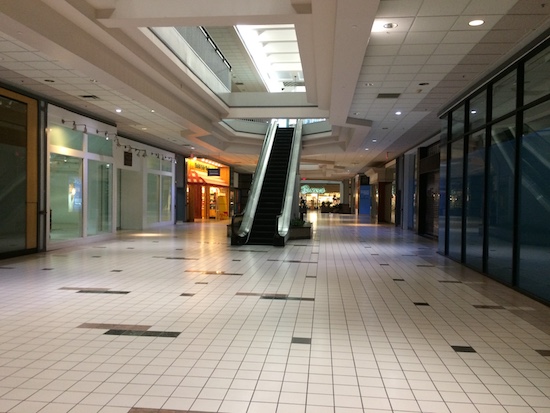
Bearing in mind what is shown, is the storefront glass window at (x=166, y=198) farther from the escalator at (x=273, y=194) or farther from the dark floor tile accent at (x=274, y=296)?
the dark floor tile accent at (x=274, y=296)

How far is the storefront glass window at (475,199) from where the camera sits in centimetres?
822

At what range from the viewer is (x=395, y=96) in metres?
9.61

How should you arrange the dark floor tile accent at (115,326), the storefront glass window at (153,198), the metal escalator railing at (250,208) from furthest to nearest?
1. the storefront glass window at (153,198)
2. the metal escalator railing at (250,208)
3. the dark floor tile accent at (115,326)

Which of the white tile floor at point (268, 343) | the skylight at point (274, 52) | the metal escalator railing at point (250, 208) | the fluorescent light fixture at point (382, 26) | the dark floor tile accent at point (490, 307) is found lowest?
the dark floor tile accent at point (490, 307)

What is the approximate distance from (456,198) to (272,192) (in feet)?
Answer: 24.0

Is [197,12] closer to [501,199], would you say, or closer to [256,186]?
[501,199]

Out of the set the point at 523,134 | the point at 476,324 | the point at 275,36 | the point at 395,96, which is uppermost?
→ the point at 275,36

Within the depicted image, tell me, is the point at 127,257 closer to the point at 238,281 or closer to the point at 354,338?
the point at 238,281

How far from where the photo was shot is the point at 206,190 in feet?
89.9

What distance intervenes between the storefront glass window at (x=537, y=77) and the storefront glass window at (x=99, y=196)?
11.3 metres

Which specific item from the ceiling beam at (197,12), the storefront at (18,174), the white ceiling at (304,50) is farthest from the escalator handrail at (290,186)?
the ceiling beam at (197,12)

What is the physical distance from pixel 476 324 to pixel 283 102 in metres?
10.4

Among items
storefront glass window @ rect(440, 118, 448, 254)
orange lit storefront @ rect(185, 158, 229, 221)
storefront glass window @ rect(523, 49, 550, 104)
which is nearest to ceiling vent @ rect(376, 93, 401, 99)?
storefront glass window @ rect(440, 118, 448, 254)

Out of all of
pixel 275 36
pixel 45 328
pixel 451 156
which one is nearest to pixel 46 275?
pixel 45 328
